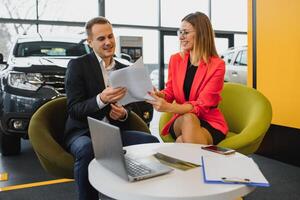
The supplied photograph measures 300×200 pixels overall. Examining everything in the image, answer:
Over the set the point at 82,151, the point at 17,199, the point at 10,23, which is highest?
the point at 10,23

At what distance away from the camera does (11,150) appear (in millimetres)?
3588

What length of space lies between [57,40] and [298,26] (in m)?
2.59

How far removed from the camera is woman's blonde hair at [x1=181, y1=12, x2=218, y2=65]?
218 centimetres

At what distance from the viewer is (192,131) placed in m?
1.98

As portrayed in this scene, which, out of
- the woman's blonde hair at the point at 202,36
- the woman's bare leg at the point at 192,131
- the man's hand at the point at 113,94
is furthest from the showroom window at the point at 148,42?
the man's hand at the point at 113,94

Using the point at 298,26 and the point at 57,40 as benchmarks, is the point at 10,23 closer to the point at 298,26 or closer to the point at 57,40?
the point at 57,40

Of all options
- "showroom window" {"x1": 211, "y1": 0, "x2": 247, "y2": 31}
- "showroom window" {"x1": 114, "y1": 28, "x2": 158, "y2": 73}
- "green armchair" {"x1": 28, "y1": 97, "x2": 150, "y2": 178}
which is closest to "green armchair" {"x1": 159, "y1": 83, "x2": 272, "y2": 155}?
"green armchair" {"x1": 28, "y1": 97, "x2": 150, "y2": 178}

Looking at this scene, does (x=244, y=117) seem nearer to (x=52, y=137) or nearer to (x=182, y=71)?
(x=182, y=71)

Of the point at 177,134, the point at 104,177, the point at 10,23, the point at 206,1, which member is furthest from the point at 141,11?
the point at 104,177

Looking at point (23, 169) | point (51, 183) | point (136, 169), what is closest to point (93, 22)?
point (136, 169)

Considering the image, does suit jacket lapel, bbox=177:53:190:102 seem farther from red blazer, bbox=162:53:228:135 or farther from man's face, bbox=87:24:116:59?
man's face, bbox=87:24:116:59

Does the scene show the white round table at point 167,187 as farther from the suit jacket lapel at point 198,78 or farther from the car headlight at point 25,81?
the car headlight at point 25,81

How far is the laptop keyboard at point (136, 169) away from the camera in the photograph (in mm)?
1278

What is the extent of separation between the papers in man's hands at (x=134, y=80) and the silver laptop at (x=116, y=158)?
31 centimetres
